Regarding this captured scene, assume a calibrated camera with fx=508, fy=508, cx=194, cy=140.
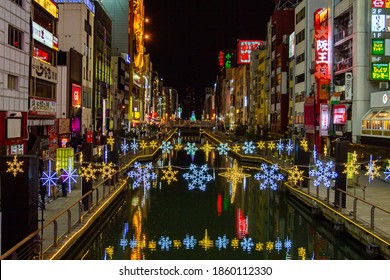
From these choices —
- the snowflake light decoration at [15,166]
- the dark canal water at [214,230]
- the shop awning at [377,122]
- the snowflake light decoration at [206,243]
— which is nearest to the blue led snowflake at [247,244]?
the dark canal water at [214,230]

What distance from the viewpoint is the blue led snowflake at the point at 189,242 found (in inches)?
790

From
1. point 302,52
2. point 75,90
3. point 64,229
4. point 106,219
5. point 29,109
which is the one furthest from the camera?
point 302,52

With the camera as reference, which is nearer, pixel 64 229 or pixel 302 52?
pixel 64 229

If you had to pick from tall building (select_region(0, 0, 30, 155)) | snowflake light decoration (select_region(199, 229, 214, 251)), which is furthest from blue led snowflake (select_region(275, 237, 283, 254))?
tall building (select_region(0, 0, 30, 155))

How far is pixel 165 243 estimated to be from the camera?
67.6 feet

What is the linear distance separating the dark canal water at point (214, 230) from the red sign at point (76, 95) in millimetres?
21263

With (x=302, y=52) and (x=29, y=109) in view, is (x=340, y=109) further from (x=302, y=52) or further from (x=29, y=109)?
(x=29, y=109)

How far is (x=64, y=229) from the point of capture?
59.7 feet

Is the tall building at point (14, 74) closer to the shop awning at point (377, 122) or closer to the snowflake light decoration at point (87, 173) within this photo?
the snowflake light decoration at point (87, 173)

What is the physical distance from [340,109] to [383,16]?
999 cm

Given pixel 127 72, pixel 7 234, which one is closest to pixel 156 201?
pixel 7 234

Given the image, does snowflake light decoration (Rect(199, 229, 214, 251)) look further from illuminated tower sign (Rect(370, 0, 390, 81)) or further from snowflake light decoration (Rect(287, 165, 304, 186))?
illuminated tower sign (Rect(370, 0, 390, 81))

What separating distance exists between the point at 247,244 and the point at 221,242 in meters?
1.06

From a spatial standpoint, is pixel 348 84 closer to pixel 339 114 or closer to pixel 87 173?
pixel 339 114
